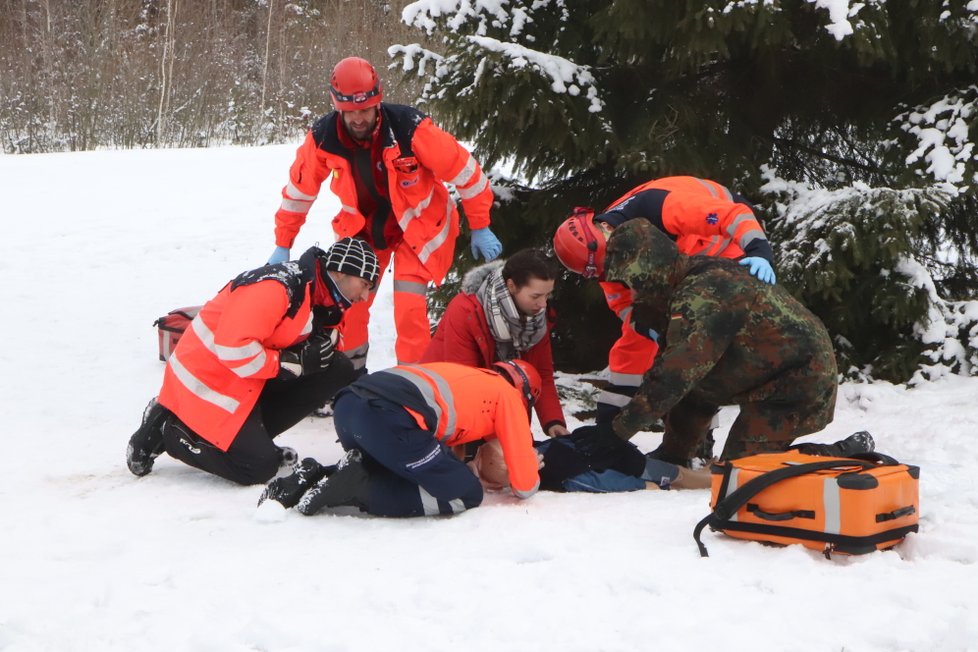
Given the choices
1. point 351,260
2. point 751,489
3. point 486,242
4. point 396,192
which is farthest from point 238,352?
point 751,489

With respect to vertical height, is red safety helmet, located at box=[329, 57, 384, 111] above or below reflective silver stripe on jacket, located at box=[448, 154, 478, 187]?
above

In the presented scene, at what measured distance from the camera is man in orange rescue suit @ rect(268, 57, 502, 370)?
532 centimetres

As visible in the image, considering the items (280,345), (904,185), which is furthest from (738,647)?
(904,185)

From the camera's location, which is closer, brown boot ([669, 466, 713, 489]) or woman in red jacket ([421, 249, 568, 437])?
brown boot ([669, 466, 713, 489])

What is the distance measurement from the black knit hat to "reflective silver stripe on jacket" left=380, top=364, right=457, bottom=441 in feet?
2.38

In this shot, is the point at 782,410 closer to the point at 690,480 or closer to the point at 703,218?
the point at 690,480

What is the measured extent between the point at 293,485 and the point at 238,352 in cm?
70

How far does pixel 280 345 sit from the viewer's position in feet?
14.9

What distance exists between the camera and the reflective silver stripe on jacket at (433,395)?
152 inches

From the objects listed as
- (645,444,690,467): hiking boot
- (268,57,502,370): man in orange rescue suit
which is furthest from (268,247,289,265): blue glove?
(645,444,690,467): hiking boot

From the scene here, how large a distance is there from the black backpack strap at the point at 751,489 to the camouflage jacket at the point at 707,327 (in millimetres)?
652

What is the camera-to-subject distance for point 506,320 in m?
4.63

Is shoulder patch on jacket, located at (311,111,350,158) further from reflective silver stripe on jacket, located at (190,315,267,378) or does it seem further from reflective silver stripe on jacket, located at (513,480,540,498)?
reflective silver stripe on jacket, located at (513,480,540,498)

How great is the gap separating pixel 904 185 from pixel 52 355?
18.5ft
